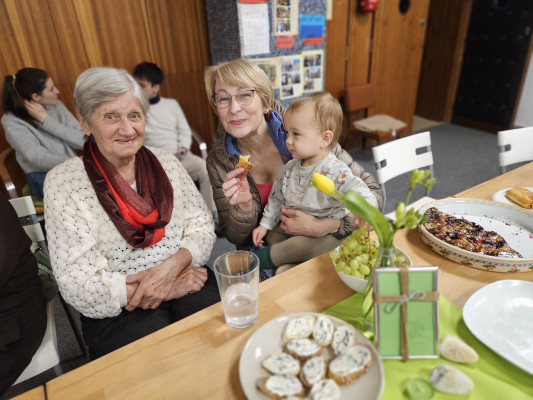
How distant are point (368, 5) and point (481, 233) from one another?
144 inches

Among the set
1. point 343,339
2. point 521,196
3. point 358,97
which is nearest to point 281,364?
point 343,339

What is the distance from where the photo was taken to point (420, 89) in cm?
606

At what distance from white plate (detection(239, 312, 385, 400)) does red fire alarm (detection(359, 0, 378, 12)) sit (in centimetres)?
409

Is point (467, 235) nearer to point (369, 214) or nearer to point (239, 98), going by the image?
point (369, 214)

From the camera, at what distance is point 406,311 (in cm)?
72

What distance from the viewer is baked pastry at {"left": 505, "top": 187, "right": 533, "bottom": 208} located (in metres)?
1.33

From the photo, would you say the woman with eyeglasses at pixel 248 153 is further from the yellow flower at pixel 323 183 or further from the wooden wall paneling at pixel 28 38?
the wooden wall paneling at pixel 28 38

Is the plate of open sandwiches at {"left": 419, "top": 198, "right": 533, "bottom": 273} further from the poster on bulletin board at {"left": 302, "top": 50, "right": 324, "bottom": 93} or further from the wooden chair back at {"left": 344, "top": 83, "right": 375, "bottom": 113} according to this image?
the wooden chair back at {"left": 344, "top": 83, "right": 375, "bottom": 113}

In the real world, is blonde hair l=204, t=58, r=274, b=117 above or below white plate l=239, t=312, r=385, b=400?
above

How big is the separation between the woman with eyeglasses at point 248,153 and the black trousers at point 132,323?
1.26ft

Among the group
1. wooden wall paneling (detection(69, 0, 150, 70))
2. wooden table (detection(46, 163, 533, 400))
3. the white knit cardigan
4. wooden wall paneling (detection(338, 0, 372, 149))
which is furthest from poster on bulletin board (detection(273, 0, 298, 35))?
wooden table (detection(46, 163, 533, 400))

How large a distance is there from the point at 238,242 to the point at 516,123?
5.21m

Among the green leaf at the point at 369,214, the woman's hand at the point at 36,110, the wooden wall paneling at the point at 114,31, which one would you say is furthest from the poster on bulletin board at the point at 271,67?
the green leaf at the point at 369,214

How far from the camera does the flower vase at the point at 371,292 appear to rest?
745 mm
